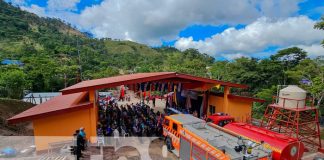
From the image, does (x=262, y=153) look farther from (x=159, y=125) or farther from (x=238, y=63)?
(x=238, y=63)

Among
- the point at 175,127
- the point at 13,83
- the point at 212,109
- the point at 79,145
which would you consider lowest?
the point at 212,109

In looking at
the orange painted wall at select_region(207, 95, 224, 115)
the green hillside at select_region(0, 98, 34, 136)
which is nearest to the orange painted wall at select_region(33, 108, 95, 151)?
the green hillside at select_region(0, 98, 34, 136)

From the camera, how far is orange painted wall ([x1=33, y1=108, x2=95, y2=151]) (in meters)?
11.4

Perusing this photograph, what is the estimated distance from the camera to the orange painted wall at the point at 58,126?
11.4 m

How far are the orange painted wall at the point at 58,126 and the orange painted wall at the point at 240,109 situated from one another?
42.4ft

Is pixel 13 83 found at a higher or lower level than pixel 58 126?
higher

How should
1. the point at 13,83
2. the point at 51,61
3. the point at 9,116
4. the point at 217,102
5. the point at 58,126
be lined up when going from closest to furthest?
the point at 58,126 < the point at 9,116 < the point at 217,102 < the point at 13,83 < the point at 51,61

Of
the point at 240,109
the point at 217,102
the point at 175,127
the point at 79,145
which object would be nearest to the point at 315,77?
the point at 240,109

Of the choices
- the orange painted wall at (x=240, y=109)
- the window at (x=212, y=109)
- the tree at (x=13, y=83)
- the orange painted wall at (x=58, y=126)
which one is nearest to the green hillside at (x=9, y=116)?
the orange painted wall at (x=58, y=126)

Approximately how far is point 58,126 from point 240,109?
51.8 ft

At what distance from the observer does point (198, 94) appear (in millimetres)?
21938

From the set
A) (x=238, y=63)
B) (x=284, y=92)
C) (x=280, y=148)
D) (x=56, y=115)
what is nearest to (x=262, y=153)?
(x=280, y=148)

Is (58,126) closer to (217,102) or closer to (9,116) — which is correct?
(9,116)

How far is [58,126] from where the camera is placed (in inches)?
462
